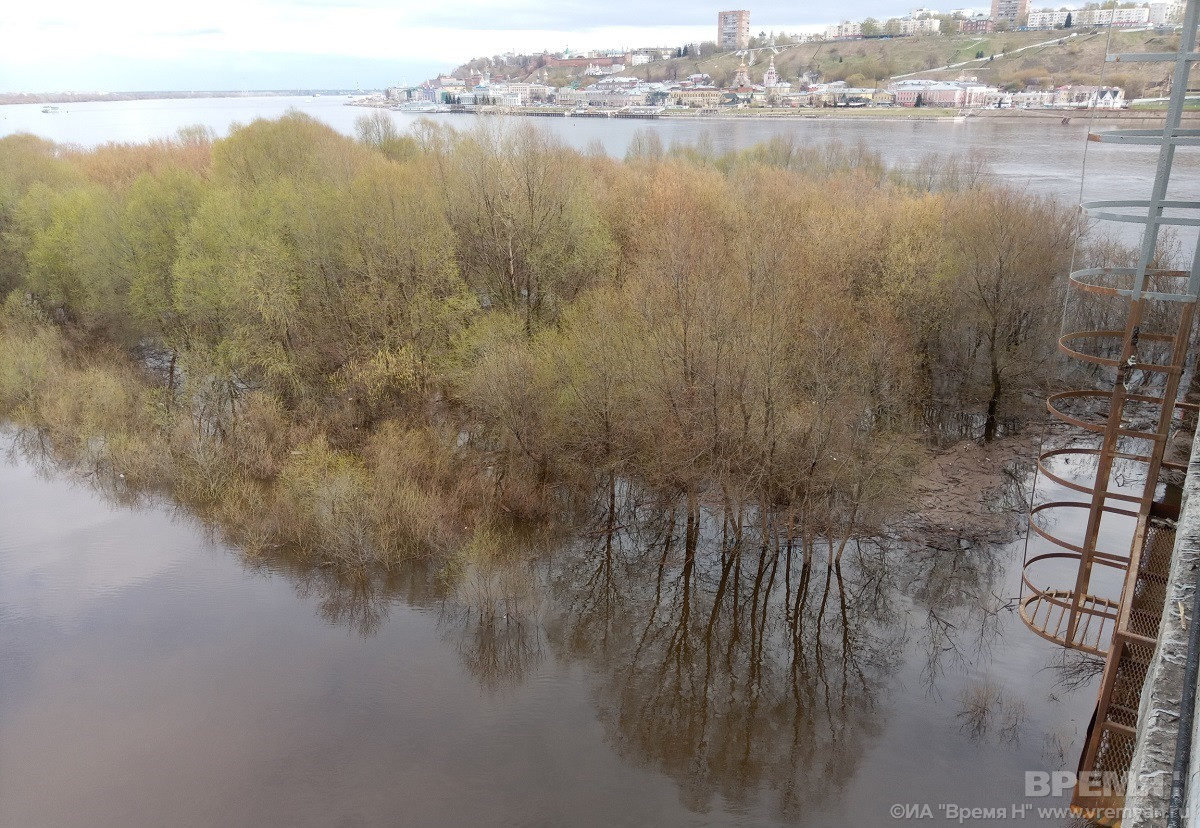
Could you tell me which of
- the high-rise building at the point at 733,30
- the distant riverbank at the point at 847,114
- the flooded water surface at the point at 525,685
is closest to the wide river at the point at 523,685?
the flooded water surface at the point at 525,685

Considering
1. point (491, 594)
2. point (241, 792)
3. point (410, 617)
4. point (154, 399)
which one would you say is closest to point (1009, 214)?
point (491, 594)

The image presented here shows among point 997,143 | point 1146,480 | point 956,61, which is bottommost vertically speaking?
point 1146,480

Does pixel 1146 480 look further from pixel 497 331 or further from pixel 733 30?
pixel 733 30

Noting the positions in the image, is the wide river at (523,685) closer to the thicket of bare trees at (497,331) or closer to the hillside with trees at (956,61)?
the thicket of bare trees at (497,331)

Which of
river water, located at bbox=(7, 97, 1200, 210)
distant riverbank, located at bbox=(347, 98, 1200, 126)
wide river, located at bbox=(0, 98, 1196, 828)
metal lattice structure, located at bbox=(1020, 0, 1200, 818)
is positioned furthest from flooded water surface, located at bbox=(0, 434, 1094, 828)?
distant riverbank, located at bbox=(347, 98, 1200, 126)

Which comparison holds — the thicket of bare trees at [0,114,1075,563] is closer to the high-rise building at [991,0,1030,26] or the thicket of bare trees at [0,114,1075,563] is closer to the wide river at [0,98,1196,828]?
the wide river at [0,98,1196,828]

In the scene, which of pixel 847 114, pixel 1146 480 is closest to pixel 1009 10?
pixel 847 114
